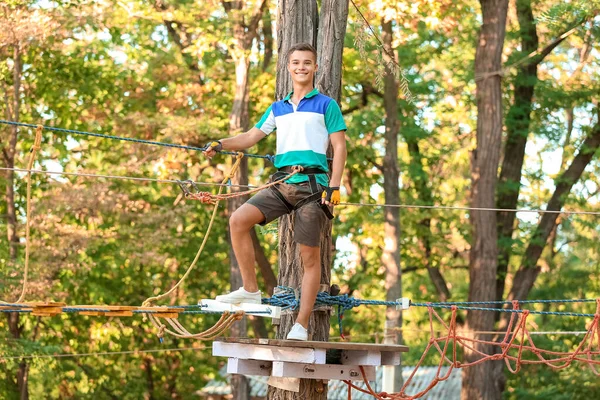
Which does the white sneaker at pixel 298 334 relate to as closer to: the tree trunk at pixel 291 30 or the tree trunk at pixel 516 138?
the tree trunk at pixel 291 30

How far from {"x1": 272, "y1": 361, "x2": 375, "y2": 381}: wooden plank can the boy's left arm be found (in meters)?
0.85

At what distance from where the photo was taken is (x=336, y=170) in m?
5.23

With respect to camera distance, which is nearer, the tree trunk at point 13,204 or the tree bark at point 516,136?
the tree trunk at point 13,204

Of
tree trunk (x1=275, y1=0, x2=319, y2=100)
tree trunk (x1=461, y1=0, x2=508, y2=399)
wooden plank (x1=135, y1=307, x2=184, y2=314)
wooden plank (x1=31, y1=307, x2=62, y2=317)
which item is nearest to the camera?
wooden plank (x1=31, y1=307, x2=62, y2=317)

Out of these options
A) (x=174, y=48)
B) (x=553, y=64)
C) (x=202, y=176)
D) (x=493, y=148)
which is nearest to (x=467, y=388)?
(x=493, y=148)

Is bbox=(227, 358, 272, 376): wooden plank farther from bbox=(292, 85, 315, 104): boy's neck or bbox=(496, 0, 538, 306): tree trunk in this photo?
bbox=(496, 0, 538, 306): tree trunk

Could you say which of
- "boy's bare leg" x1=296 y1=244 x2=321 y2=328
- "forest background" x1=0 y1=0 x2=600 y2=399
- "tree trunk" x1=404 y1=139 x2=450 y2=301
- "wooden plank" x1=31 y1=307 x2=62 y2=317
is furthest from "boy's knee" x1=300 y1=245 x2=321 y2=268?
"tree trunk" x1=404 y1=139 x2=450 y2=301

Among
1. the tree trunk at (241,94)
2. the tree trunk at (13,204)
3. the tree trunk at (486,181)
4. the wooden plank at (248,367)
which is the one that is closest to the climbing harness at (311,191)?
the wooden plank at (248,367)

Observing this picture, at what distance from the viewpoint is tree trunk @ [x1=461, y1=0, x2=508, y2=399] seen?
46.0ft

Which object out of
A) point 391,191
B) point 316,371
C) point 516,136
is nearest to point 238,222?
point 316,371

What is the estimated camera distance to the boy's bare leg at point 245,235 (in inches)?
209

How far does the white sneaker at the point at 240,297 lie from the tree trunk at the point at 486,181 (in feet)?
29.3

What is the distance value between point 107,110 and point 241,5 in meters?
3.34

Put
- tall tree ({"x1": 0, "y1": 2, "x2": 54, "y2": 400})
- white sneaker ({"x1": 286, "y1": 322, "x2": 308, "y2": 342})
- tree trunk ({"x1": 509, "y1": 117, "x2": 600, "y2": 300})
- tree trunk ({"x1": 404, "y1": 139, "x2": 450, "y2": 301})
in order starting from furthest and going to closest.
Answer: tree trunk ({"x1": 404, "y1": 139, "x2": 450, "y2": 301})
tree trunk ({"x1": 509, "y1": 117, "x2": 600, "y2": 300})
tall tree ({"x1": 0, "y1": 2, "x2": 54, "y2": 400})
white sneaker ({"x1": 286, "y1": 322, "x2": 308, "y2": 342})
